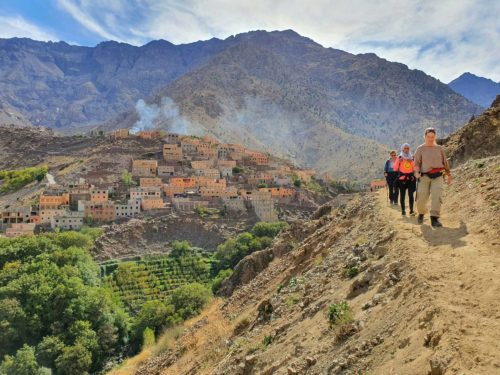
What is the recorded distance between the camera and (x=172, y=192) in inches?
2584

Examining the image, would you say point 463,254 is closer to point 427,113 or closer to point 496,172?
point 496,172

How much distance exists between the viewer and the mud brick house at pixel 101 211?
193 ft

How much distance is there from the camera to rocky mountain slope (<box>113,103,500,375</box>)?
16.5ft

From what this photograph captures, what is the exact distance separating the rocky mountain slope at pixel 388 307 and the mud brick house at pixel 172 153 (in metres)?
68.1

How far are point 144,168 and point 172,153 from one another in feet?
23.5

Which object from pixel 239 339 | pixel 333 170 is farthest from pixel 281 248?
pixel 333 170

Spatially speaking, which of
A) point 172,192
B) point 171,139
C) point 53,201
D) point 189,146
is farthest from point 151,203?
point 171,139

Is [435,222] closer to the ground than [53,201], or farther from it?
closer to the ground

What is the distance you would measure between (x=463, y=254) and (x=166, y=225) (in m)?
51.2

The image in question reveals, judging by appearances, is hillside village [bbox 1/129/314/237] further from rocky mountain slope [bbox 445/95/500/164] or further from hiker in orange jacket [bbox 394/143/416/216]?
hiker in orange jacket [bbox 394/143/416/216]

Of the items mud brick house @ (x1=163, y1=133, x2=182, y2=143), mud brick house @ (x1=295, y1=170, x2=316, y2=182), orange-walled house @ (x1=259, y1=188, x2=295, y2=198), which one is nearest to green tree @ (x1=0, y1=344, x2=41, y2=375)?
orange-walled house @ (x1=259, y1=188, x2=295, y2=198)

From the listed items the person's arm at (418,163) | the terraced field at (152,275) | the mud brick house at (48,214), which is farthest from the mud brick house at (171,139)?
the person's arm at (418,163)

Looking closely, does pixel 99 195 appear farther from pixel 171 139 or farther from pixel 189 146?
pixel 171 139

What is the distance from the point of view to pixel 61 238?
1788 inches
